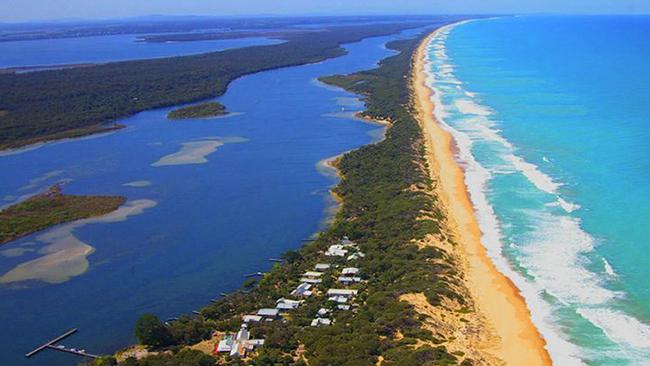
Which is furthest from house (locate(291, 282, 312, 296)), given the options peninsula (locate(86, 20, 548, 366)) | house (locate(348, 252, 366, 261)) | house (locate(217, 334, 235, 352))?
house (locate(217, 334, 235, 352))

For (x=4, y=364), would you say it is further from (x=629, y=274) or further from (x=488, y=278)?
(x=629, y=274)

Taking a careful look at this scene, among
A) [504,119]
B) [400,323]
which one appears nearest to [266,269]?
[400,323]

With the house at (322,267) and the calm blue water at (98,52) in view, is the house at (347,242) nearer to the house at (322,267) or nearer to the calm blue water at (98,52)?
the house at (322,267)

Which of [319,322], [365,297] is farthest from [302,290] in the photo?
[319,322]

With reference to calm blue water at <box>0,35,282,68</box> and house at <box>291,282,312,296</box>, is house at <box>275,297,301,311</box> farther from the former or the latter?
calm blue water at <box>0,35,282,68</box>

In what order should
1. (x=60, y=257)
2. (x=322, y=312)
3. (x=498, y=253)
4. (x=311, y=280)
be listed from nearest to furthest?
1. (x=322, y=312)
2. (x=311, y=280)
3. (x=498, y=253)
4. (x=60, y=257)

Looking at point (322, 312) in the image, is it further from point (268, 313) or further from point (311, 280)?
point (311, 280)
